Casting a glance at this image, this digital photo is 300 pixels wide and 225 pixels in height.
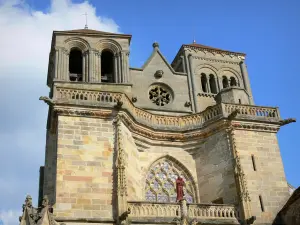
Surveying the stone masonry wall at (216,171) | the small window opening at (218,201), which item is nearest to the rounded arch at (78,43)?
the stone masonry wall at (216,171)

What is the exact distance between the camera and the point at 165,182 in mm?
16203

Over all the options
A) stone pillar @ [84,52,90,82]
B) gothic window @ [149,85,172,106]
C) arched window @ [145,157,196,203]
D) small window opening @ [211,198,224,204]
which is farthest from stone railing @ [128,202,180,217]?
stone pillar @ [84,52,90,82]

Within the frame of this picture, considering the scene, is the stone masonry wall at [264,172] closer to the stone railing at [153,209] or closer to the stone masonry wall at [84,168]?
the stone railing at [153,209]

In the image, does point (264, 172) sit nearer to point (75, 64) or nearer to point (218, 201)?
point (218, 201)

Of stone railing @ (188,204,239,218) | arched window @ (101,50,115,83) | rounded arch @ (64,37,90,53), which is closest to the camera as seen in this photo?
stone railing @ (188,204,239,218)

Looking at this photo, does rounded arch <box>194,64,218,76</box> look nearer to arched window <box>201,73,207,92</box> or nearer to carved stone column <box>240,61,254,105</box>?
arched window <box>201,73,207,92</box>

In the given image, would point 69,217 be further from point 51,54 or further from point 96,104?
point 51,54

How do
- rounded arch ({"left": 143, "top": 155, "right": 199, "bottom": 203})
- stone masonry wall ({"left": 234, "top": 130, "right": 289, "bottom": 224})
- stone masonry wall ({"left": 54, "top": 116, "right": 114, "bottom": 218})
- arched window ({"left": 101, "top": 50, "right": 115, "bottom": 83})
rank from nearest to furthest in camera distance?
1. stone masonry wall ({"left": 54, "top": 116, "right": 114, "bottom": 218})
2. stone masonry wall ({"left": 234, "top": 130, "right": 289, "bottom": 224})
3. rounded arch ({"left": 143, "top": 155, "right": 199, "bottom": 203})
4. arched window ({"left": 101, "top": 50, "right": 115, "bottom": 83})

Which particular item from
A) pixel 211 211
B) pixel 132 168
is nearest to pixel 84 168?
pixel 132 168

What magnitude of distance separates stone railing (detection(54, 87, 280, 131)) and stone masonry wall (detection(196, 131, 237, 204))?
857 mm

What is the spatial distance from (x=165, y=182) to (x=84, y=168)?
3.45 meters

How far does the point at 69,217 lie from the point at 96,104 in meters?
3.89

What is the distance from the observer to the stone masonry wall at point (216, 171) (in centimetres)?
1542

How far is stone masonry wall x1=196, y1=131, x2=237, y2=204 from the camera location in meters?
15.4
